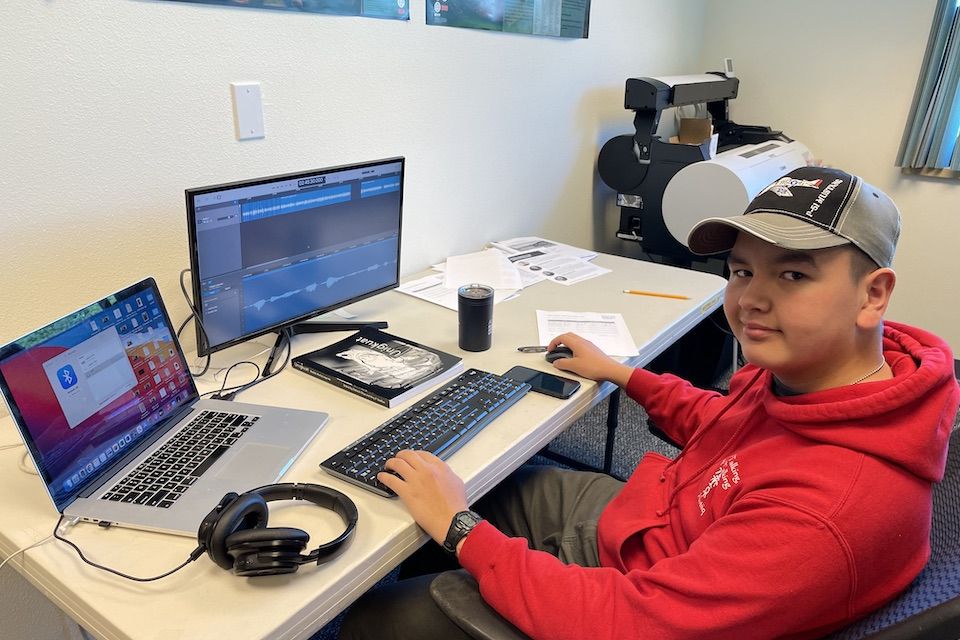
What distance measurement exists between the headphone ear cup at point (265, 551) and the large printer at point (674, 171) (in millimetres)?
1687

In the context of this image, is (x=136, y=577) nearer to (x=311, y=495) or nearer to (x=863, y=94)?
(x=311, y=495)

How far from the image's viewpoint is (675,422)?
1.23 meters

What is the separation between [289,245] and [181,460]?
0.47 metres

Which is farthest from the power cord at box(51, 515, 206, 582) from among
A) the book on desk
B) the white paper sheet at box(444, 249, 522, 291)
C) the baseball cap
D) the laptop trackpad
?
the white paper sheet at box(444, 249, 522, 291)

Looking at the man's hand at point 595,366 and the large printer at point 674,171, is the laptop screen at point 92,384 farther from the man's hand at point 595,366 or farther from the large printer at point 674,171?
the large printer at point 674,171

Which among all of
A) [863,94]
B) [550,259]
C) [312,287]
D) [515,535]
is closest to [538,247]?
[550,259]

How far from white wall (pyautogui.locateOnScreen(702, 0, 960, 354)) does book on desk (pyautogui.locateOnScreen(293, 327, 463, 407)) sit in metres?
2.37

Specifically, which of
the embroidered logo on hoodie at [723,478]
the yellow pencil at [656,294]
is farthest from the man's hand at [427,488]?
the yellow pencil at [656,294]

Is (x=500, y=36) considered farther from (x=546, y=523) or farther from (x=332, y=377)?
(x=546, y=523)

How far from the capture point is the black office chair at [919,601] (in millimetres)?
533

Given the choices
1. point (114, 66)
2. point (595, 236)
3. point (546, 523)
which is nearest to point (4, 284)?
point (114, 66)

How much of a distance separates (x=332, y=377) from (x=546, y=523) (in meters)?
0.47

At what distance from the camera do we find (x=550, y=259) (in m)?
1.96

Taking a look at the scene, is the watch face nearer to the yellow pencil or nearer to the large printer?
the yellow pencil
